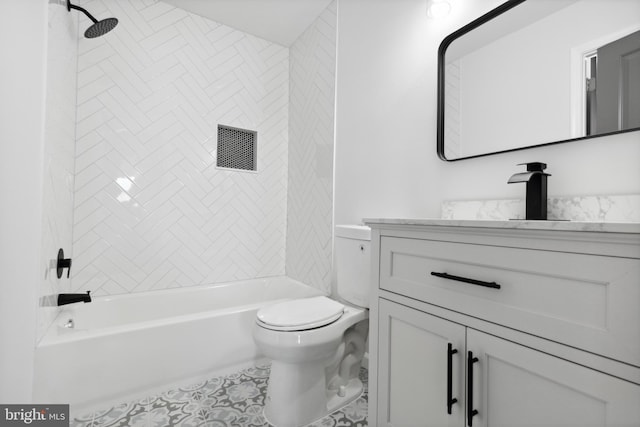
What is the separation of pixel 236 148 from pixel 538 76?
2103 mm

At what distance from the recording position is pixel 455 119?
1.45 m

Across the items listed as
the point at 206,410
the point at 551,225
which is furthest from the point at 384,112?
the point at 206,410

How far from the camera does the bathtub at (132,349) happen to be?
1387mm

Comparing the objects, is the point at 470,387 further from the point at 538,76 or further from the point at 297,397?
the point at 538,76

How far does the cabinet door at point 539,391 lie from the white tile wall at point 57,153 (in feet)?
5.48

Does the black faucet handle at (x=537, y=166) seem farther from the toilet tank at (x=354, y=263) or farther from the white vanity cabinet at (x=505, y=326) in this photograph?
the toilet tank at (x=354, y=263)

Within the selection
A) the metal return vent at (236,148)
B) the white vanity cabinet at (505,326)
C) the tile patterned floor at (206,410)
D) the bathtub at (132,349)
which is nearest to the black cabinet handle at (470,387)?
the white vanity cabinet at (505,326)

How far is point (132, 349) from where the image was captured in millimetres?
1555

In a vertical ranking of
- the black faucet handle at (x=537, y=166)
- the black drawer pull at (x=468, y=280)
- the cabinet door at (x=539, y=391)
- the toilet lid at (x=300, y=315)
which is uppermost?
the black faucet handle at (x=537, y=166)

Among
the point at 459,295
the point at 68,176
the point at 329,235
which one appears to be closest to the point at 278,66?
the point at 329,235

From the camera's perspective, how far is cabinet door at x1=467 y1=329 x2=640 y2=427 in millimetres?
594

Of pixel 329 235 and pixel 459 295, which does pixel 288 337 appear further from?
pixel 329 235

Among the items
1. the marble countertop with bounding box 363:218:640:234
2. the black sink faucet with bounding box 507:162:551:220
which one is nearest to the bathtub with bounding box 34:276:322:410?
the marble countertop with bounding box 363:218:640:234

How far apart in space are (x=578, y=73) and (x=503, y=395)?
105cm
